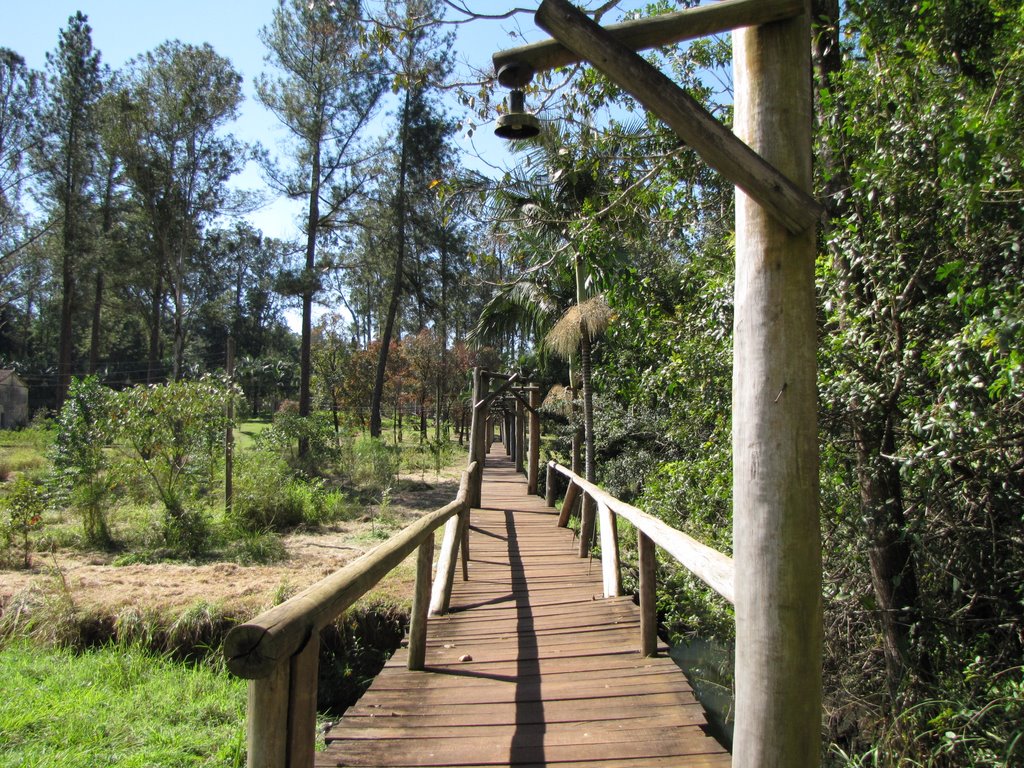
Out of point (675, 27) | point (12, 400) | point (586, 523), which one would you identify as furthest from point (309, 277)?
point (12, 400)

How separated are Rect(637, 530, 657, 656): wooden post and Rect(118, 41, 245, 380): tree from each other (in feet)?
77.1

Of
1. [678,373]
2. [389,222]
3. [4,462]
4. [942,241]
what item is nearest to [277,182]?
[389,222]

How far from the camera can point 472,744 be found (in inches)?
120

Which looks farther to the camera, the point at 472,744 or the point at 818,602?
the point at 472,744

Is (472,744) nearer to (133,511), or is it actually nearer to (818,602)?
(818,602)

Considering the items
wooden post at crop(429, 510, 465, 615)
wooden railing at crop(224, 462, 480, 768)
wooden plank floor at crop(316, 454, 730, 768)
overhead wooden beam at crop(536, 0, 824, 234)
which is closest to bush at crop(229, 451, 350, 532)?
wooden post at crop(429, 510, 465, 615)

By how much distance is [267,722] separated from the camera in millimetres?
1710

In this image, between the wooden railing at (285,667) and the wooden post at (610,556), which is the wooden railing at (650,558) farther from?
the wooden railing at (285,667)

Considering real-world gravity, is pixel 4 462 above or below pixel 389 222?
below

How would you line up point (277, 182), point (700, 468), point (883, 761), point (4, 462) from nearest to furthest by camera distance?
point (883, 761)
point (700, 468)
point (4, 462)
point (277, 182)

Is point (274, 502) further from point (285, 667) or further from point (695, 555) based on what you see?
point (285, 667)

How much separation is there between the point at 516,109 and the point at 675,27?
2.24ft

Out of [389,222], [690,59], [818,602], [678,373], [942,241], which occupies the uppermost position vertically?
[389,222]

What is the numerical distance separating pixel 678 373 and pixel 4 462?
19963mm
